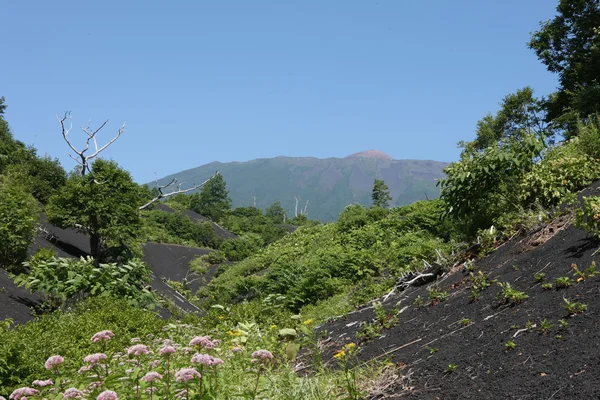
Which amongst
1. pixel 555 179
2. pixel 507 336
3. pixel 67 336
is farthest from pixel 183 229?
pixel 507 336

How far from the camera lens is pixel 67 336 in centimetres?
677

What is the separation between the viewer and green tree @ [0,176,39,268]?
40.3ft

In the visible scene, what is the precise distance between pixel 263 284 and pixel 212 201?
5340 centimetres

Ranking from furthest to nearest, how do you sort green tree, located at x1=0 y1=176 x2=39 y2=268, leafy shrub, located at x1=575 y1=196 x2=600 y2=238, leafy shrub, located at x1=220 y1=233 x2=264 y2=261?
leafy shrub, located at x1=220 y1=233 x2=264 y2=261, green tree, located at x1=0 y1=176 x2=39 y2=268, leafy shrub, located at x1=575 y1=196 x2=600 y2=238

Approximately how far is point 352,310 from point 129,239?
8.85m

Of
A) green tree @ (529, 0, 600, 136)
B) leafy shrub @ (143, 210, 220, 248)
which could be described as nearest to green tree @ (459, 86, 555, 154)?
green tree @ (529, 0, 600, 136)

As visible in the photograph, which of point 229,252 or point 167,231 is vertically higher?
point 167,231

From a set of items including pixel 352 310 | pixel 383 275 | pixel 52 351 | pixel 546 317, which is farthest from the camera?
pixel 383 275

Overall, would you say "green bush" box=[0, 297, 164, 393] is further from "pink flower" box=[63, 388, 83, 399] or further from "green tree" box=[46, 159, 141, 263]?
"green tree" box=[46, 159, 141, 263]

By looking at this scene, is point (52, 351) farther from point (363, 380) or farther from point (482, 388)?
point (482, 388)

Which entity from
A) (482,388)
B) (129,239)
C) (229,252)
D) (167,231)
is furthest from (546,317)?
(167,231)

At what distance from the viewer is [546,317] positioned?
402cm

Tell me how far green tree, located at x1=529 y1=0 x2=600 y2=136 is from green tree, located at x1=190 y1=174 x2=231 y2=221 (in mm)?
35398

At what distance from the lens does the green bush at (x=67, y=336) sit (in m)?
4.82
